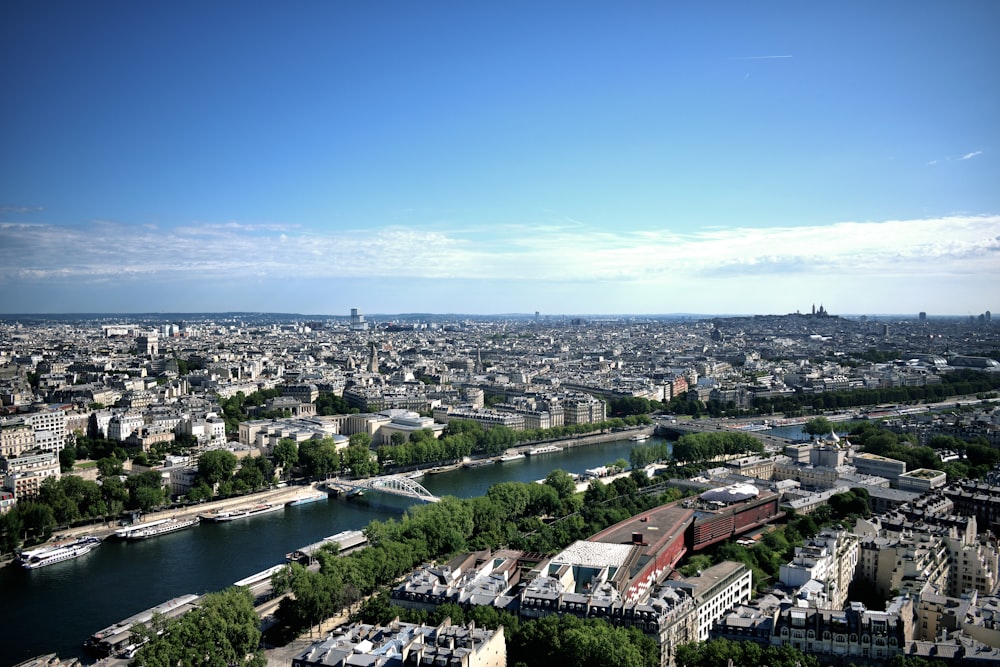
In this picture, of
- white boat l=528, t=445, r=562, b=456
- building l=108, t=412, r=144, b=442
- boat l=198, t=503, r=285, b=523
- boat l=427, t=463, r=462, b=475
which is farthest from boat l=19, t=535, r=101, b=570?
white boat l=528, t=445, r=562, b=456

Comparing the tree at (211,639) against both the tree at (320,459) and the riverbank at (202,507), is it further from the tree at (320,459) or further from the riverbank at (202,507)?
the tree at (320,459)

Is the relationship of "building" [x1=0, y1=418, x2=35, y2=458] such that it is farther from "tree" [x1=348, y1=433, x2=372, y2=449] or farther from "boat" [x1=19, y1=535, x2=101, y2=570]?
"tree" [x1=348, y1=433, x2=372, y2=449]

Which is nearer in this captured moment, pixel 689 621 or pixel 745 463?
pixel 689 621

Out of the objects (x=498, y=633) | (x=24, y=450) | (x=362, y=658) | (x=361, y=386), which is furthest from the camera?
(x=361, y=386)

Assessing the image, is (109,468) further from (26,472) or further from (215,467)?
(215,467)

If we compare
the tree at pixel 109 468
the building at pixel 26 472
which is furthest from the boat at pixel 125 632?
the tree at pixel 109 468

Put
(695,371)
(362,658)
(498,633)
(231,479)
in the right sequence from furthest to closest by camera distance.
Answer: (695,371) → (231,479) → (498,633) → (362,658)

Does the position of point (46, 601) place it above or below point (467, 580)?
below

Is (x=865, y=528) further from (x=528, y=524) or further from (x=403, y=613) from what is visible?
(x=403, y=613)

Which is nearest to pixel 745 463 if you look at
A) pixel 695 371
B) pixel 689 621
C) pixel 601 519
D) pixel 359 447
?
pixel 601 519
